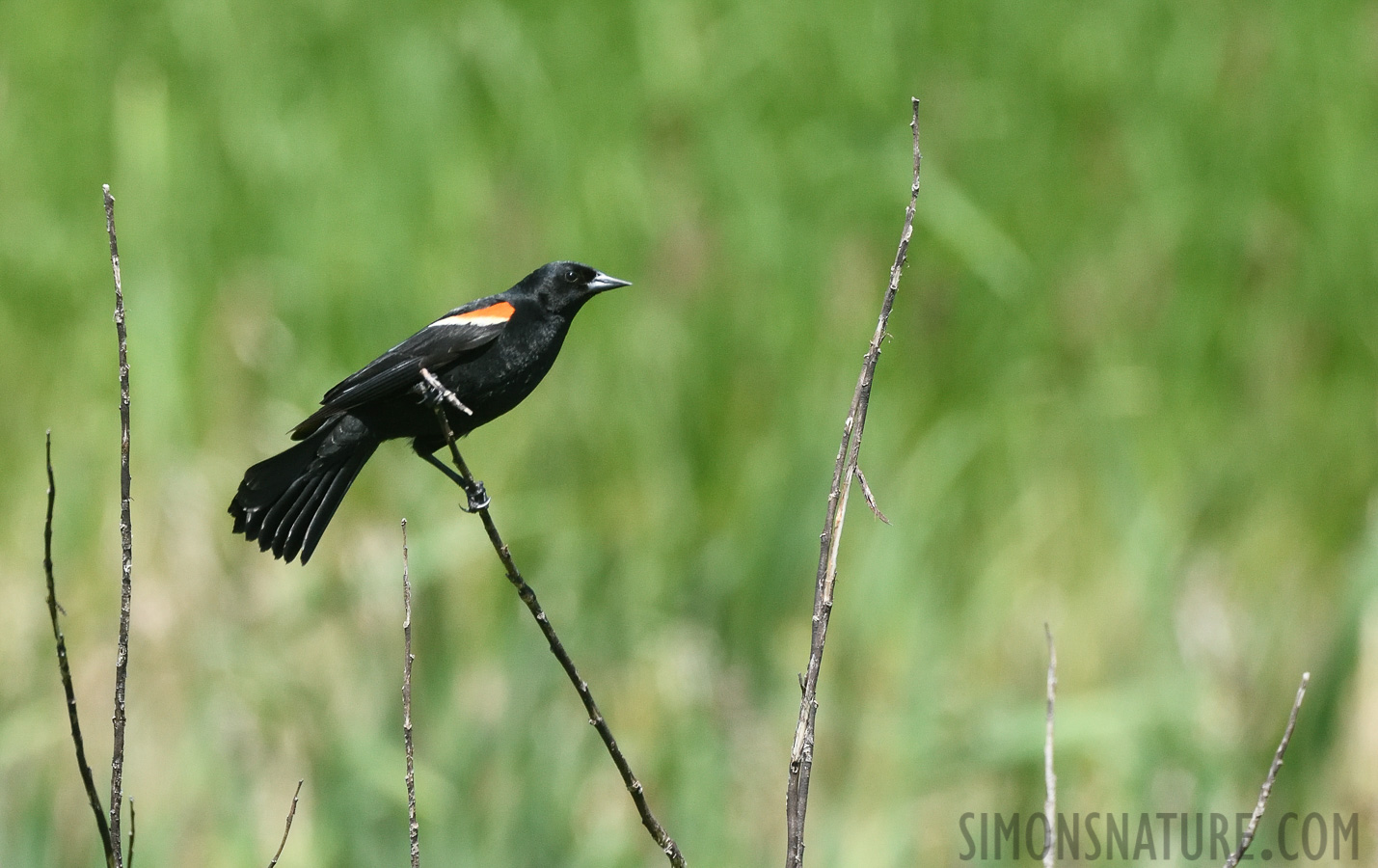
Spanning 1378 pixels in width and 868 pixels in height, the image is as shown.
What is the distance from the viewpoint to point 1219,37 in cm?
588

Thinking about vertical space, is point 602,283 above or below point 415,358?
above

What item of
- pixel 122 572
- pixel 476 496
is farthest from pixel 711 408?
pixel 122 572

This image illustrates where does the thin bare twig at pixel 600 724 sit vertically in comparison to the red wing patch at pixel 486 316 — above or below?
below

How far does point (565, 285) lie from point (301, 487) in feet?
1.91

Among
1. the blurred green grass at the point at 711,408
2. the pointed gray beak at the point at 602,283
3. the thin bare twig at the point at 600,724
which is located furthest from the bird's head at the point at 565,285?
the blurred green grass at the point at 711,408

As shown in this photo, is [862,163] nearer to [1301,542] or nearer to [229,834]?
[1301,542]

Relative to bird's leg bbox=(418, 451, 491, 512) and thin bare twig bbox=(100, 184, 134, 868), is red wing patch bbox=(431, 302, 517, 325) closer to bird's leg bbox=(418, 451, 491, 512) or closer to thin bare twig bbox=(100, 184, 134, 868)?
bird's leg bbox=(418, 451, 491, 512)

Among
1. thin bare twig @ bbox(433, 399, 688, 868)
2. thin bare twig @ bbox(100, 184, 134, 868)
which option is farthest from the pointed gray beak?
thin bare twig @ bbox(100, 184, 134, 868)

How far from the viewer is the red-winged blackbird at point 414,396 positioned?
2352mm

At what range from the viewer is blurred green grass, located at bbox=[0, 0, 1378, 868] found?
3604mm

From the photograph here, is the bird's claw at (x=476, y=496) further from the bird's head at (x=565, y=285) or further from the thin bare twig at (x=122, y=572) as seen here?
the thin bare twig at (x=122, y=572)

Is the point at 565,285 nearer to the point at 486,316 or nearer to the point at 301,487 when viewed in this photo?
the point at 486,316

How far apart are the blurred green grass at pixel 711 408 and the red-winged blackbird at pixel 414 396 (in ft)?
3.42

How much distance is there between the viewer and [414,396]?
237 cm
